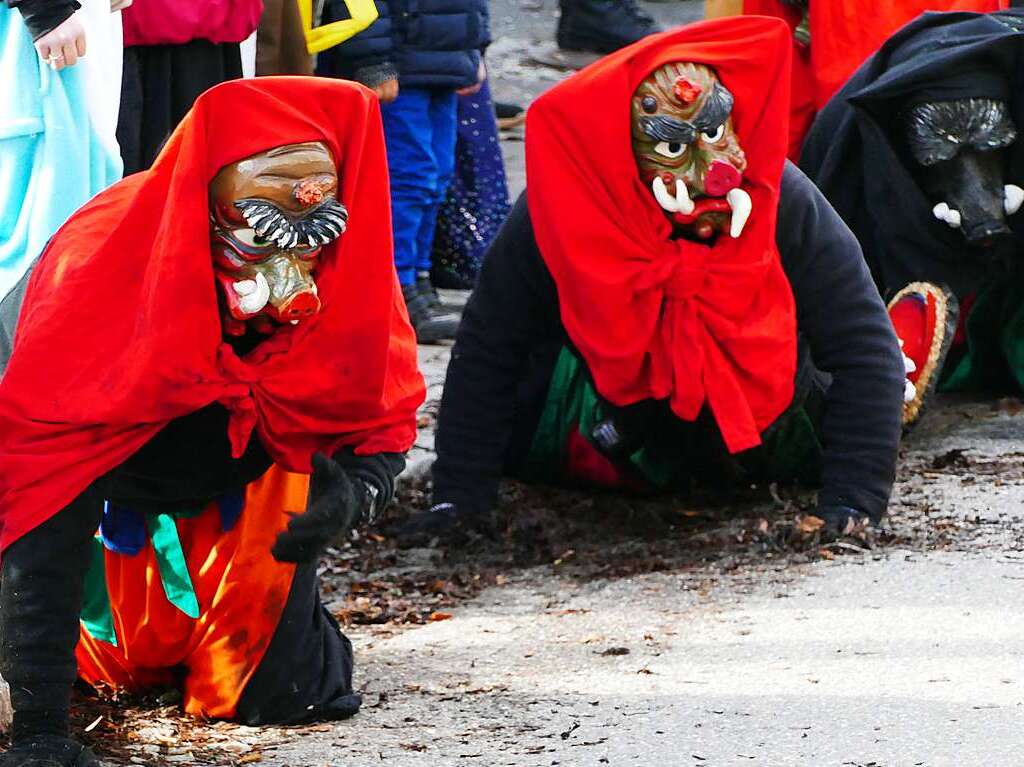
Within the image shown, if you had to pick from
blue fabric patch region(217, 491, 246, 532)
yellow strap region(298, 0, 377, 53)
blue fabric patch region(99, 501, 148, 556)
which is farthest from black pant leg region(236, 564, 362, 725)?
yellow strap region(298, 0, 377, 53)

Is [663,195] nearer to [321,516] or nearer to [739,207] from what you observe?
[739,207]

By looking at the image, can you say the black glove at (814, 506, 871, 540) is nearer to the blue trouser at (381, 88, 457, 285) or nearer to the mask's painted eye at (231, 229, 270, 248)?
the mask's painted eye at (231, 229, 270, 248)

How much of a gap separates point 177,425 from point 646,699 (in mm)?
822

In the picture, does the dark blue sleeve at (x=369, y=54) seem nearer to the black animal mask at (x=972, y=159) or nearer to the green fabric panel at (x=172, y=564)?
the black animal mask at (x=972, y=159)

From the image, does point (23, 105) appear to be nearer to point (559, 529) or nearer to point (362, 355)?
point (362, 355)

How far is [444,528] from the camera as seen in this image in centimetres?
406

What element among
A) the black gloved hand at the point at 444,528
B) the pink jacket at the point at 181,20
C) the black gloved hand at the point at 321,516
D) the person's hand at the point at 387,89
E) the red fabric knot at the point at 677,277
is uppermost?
A: the pink jacket at the point at 181,20

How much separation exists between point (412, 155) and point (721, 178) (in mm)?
2013

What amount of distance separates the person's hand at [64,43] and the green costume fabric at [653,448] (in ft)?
4.19

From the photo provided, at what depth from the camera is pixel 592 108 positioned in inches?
146

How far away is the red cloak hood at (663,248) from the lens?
3705 mm

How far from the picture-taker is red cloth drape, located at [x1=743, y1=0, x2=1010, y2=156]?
538 cm

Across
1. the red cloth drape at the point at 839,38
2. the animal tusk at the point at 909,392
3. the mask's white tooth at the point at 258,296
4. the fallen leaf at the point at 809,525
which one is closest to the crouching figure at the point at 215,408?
the mask's white tooth at the point at 258,296

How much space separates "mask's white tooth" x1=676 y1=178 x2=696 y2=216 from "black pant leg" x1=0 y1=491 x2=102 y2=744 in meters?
1.48
